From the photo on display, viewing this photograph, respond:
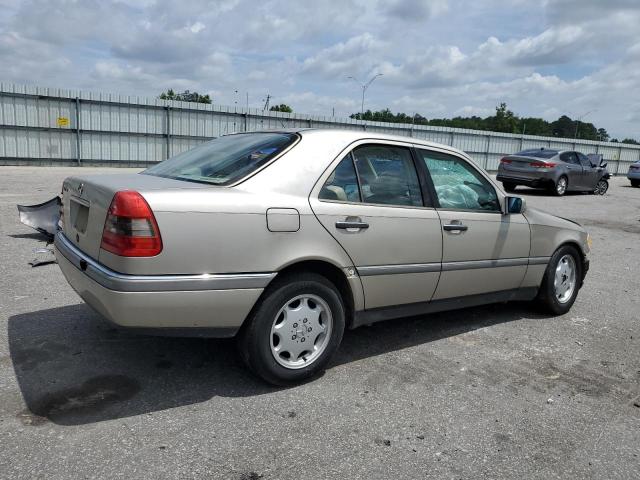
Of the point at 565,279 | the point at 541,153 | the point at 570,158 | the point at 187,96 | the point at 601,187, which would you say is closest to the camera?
the point at 565,279

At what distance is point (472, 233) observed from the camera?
4.39 metres

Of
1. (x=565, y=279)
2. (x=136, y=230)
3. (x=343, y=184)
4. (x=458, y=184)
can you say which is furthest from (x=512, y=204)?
(x=136, y=230)

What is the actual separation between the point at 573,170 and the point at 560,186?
0.91 metres

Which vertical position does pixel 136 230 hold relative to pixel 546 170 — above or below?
below

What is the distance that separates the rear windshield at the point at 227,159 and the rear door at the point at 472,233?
1.22 metres

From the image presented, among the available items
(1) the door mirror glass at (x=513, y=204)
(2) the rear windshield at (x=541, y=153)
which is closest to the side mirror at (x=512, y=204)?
(1) the door mirror glass at (x=513, y=204)

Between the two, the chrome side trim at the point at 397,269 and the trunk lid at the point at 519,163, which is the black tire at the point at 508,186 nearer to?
the trunk lid at the point at 519,163

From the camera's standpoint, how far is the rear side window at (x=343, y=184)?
11.8 ft

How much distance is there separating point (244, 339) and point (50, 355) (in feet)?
4.81

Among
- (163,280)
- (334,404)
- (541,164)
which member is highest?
(541,164)

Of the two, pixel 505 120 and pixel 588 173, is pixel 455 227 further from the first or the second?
pixel 505 120

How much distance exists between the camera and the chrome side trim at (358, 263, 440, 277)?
3.72 metres

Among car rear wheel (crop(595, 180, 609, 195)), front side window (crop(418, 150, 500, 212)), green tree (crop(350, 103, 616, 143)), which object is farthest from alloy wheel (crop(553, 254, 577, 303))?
green tree (crop(350, 103, 616, 143))

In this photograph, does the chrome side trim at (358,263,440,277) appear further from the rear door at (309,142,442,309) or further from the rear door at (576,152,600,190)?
the rear door at (576,152,600,190)
